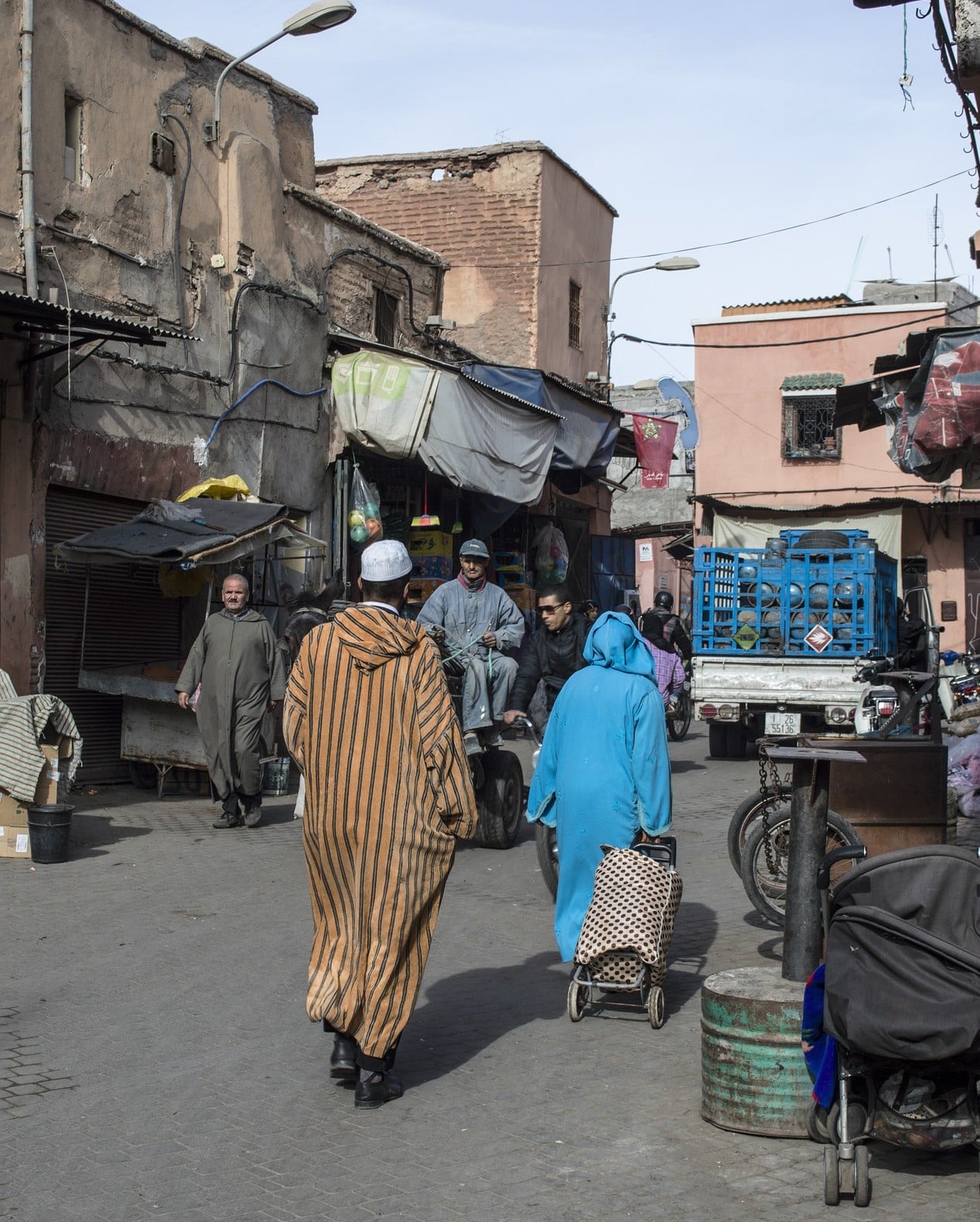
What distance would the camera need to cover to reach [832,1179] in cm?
407

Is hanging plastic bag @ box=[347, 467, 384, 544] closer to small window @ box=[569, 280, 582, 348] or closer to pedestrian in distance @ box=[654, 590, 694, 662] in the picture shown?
pedestrian in distance @ box=[654, 590, 694, 662]

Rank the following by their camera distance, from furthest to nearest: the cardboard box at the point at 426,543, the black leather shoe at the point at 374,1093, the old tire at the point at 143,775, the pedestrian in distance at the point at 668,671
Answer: the cardboard box at the point at 426,543, the pedestrian in distance at the point at 668,671, the old tire at the point at 143,775, the black leather shoe at the point at 374,1093

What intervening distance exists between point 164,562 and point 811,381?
19.7 m

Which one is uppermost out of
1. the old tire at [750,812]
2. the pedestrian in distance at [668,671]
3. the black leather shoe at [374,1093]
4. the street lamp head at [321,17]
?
the street lamp head at [321,17]

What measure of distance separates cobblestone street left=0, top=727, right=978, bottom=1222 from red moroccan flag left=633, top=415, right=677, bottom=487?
50.4ft

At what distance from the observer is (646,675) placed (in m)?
6.55

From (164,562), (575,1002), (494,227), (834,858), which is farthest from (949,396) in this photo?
(494,227)

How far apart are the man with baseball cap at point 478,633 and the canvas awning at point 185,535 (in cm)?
205

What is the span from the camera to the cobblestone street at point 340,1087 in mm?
4168

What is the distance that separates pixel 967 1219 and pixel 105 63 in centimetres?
1208

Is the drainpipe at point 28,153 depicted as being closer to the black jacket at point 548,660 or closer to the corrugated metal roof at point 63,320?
the corrugated metal roof at point 63,320

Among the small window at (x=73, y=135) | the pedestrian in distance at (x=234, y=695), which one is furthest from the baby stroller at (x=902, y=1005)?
the small window at (x=73, y=135)

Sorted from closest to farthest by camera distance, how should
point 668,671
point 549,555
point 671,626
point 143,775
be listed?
point 143,775, point 668,671, point 671,626, point 549,555

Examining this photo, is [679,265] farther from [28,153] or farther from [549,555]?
[28,153]
